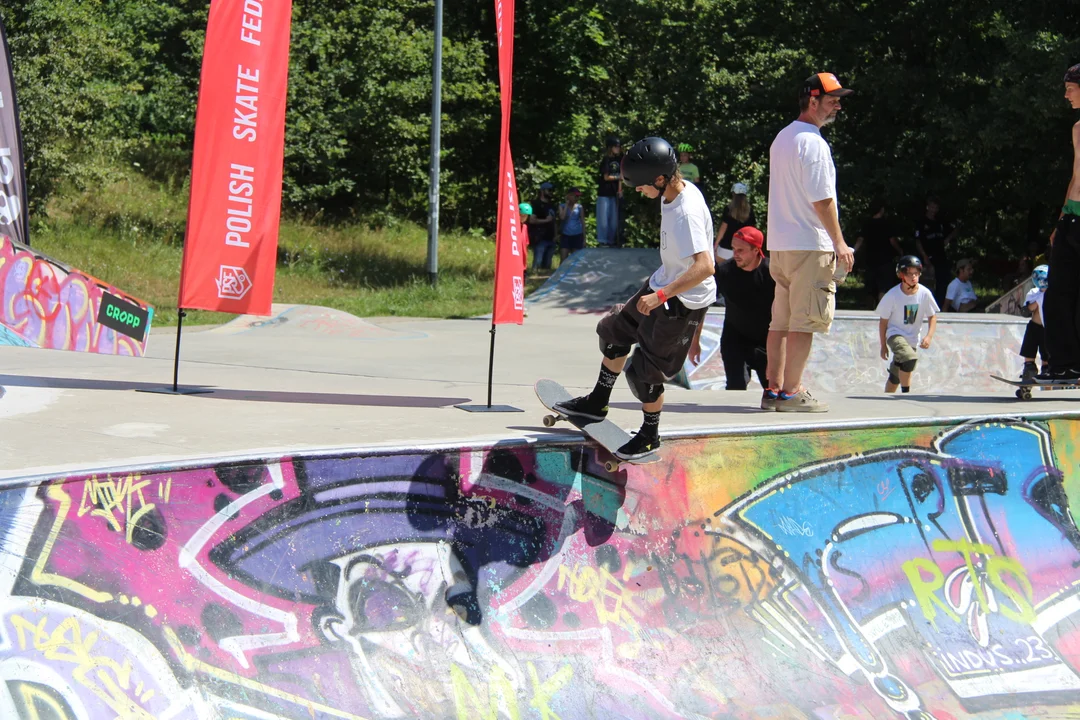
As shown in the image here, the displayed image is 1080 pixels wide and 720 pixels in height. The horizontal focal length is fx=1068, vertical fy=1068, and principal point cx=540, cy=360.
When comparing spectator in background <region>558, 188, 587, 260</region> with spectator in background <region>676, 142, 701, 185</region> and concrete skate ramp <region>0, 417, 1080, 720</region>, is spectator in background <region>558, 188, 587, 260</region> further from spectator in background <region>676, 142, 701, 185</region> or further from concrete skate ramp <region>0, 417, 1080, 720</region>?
concrete skate ramp <region>0, 417, 1080, 720</region>

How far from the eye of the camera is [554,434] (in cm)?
526

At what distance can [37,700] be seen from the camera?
3326mm

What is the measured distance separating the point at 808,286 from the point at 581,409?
1681mm

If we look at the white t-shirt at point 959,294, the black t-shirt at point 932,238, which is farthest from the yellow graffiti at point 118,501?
the black t-shirt at point 932,238

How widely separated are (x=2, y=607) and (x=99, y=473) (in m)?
0.60

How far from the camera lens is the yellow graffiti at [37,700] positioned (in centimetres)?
331

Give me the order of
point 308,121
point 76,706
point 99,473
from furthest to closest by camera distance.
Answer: point 308,121 → point 99,473 → point 76,706

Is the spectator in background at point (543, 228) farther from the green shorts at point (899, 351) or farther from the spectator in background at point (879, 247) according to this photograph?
the green shorts at point (899, 351)

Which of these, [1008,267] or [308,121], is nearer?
[1008,267]

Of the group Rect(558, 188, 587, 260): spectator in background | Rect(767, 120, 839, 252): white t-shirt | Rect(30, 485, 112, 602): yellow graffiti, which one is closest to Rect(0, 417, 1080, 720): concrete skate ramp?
Rect(30, 485, 112, 602): yellow graffiti

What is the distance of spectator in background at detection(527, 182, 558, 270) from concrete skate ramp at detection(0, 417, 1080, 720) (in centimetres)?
1380

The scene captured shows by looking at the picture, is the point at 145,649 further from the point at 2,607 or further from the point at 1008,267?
the point at 1008,267

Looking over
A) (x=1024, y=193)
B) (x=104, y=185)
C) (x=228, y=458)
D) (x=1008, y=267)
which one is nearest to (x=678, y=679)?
(x=228, y=458)

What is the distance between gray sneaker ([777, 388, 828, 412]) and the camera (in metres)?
6.30
